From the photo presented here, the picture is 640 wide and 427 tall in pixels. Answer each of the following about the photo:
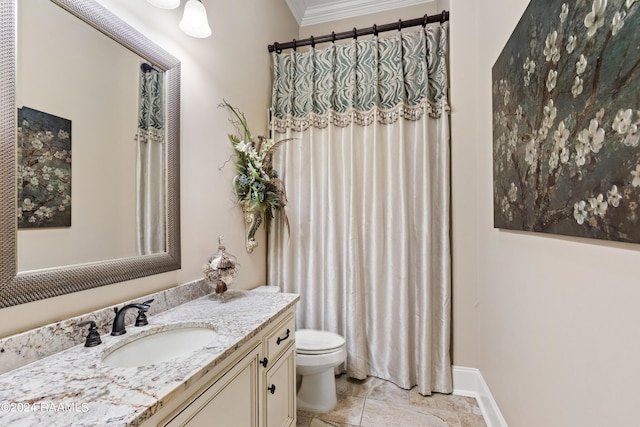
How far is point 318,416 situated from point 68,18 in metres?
2.31

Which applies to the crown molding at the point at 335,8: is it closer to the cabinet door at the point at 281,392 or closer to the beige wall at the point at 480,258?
the beige wall at the point at 480,258

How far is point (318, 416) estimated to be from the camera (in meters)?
1.77

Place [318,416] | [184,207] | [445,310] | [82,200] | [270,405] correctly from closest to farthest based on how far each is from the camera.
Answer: [82,200] → [270,405] → [184,207] → [318,416] → [445,310]

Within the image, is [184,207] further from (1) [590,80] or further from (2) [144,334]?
(1) [590,80]

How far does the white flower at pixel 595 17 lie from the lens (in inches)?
28.2

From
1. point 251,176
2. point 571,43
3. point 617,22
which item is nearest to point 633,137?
point 617,22

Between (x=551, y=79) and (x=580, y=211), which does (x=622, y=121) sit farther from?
(x=551, y=79)

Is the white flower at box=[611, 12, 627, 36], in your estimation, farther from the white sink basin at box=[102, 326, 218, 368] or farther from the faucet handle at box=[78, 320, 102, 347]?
the faucet handle at box=[78, 320, 102, 347]

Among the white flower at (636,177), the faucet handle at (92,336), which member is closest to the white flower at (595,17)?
the white flower at (636,177)

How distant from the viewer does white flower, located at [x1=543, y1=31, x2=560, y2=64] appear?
0.94 meters

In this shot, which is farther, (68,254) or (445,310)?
(445,310)

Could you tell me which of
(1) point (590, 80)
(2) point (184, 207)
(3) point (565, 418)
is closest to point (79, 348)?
(2) point (184, 207)

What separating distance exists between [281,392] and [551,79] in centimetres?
171

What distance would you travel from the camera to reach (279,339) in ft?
4.31
